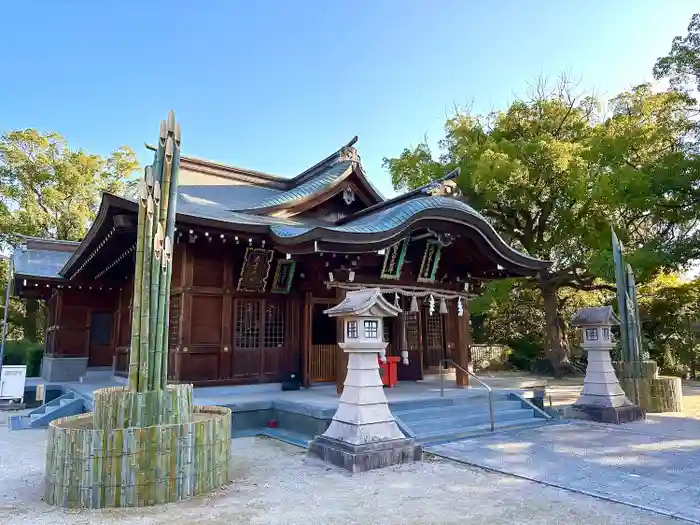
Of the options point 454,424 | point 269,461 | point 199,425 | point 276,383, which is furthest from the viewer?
point 276,383

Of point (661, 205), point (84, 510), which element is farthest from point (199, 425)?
point (661, 205)

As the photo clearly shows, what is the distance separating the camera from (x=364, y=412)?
5.95 metres

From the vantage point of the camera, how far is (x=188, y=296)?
902cm

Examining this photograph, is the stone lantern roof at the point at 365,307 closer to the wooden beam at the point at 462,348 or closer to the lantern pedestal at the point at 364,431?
the lantern pedestal at the point at 364,431

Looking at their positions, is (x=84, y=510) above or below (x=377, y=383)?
below

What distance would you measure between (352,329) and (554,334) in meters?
14.8

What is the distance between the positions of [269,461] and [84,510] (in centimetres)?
230

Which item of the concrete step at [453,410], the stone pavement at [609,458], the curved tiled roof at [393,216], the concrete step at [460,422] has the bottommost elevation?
the stone pavement at [609,458]

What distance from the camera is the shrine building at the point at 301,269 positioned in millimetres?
8703

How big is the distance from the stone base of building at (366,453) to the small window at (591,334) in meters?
4.84

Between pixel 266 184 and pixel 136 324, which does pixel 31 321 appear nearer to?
pixel 266 184

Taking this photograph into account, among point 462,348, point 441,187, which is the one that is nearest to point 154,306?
point 441,187

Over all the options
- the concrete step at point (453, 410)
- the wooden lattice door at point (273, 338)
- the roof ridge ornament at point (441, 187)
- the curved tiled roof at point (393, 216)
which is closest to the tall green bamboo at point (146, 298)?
the curved tiled roof at point (393, 216)

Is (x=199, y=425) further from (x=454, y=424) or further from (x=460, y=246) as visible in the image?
(x=460, y=246)
